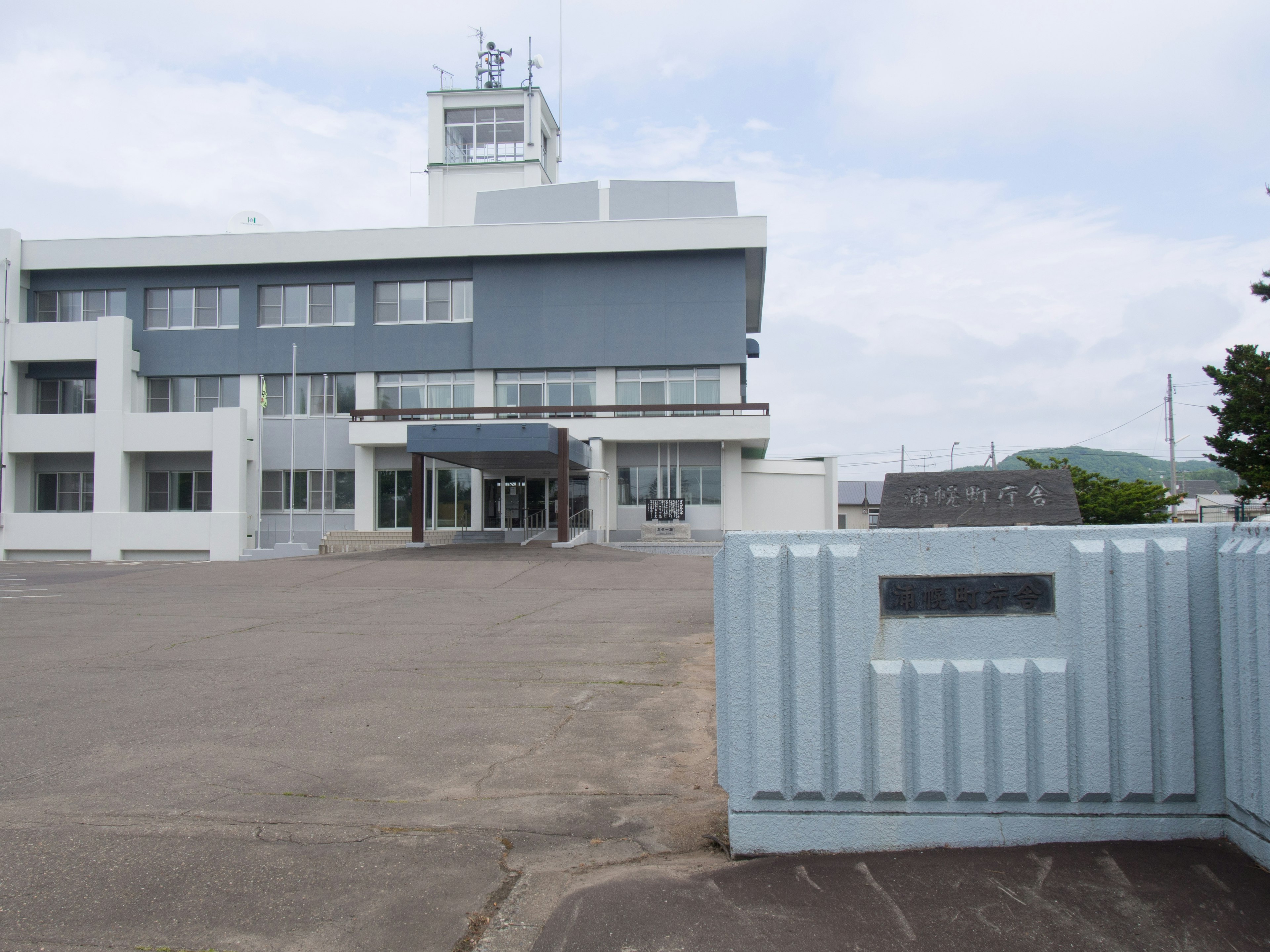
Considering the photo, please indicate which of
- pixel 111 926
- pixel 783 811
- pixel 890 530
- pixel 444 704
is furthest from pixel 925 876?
pixel 444 704

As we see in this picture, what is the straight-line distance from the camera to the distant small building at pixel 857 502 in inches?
3004

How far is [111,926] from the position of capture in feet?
11.2

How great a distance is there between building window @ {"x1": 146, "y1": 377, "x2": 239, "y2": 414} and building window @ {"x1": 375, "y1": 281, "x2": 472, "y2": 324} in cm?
697

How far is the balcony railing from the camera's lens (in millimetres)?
33812

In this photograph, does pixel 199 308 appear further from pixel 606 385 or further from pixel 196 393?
pixel 606 385

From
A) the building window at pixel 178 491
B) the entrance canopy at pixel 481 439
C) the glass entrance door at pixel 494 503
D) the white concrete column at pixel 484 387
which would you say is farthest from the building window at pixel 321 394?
the entrance canopy at pixel 481 439

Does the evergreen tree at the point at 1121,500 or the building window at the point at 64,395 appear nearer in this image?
the evergreen tree at the point at 1121,500

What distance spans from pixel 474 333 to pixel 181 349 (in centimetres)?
1226

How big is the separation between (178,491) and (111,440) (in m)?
3.87

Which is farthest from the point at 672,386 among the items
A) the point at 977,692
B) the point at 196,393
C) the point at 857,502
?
the point at 857,502

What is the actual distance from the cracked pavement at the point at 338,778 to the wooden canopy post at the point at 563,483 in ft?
56.4

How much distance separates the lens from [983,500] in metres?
4.41

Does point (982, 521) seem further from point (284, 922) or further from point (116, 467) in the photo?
point (116, 467)

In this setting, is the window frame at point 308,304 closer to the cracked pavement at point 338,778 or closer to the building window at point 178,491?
the building window at point 178,491
